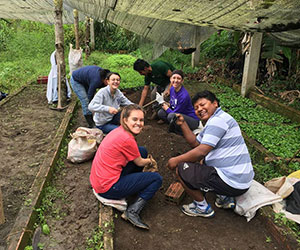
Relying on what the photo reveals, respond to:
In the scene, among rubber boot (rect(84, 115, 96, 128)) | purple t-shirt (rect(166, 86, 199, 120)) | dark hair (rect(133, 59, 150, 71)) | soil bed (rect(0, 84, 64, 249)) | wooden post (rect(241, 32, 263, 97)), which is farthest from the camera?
wooden post (rect(241, 32, 263, 97))

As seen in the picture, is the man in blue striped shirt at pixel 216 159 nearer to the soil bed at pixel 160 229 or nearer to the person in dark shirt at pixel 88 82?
the soil bed at pixel 160 229

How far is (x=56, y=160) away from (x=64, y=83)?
282cm

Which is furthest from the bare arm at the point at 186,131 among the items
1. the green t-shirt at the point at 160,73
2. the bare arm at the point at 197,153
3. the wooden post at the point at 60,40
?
the wooden post at the point at 60,40

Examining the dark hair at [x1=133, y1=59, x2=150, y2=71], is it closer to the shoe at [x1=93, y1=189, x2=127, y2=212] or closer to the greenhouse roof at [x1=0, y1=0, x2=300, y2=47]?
the greenhouse roof at [x1=0, y1=0, x2=300, y2=47]

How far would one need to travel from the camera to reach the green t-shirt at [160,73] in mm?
5605

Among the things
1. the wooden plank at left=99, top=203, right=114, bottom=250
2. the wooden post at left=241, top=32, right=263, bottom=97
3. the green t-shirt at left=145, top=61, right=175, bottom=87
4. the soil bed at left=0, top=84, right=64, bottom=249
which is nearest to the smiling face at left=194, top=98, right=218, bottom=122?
the wooden plank at left=99, top=203, right=114, bottom=250

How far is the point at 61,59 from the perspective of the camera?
627 cm

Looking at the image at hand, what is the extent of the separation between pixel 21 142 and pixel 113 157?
2.86 m

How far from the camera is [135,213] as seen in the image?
297cm

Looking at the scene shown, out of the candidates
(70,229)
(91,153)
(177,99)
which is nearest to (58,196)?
(70,229)

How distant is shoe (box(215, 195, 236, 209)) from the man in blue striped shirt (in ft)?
0.62

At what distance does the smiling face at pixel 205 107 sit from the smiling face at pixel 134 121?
0.64m

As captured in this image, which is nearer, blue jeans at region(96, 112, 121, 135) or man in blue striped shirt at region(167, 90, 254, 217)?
man in blue striped shirt at region(167, 90, 254, 217)

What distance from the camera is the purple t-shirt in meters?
4.86
